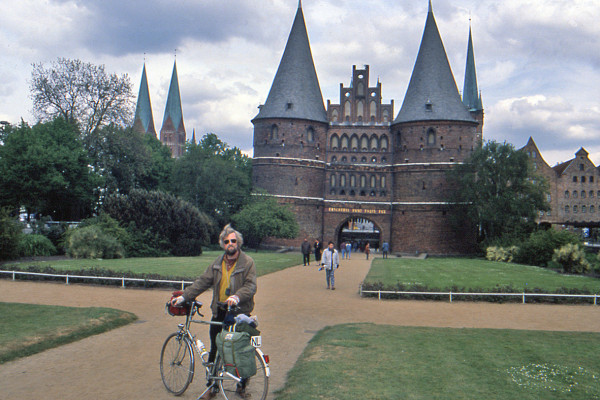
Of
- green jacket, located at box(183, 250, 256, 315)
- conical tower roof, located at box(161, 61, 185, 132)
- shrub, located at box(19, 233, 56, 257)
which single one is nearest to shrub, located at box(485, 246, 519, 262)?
shrub, located at box(19, 233, 56, 257)

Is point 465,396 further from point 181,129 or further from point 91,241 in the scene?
point 181,129

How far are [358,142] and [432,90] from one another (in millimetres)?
7732

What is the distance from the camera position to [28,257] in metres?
28.2

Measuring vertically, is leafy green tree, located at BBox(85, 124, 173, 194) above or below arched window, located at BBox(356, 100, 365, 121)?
below

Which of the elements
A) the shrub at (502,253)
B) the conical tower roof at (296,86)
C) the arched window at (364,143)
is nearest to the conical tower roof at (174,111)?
the conical tower roof at (296,86)

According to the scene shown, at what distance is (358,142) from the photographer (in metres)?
51.9

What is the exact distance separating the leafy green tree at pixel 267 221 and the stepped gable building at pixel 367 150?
377 centimetres

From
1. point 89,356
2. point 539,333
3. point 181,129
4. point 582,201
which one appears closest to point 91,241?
point 89,356

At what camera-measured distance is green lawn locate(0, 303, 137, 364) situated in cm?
908

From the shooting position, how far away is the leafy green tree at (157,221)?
33.2 m

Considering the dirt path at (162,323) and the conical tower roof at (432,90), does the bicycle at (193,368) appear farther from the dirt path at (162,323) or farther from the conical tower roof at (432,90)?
the conical tower roof at (432,90)

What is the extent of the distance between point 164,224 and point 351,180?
73.1 ft

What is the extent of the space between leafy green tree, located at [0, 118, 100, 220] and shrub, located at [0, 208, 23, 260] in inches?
500

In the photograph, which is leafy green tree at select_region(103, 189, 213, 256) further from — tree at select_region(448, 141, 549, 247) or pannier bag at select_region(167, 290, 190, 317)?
pannier bag at select_region(167, 290, 190, 317)
